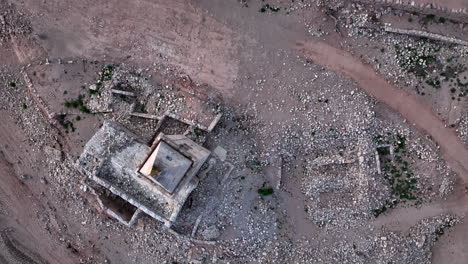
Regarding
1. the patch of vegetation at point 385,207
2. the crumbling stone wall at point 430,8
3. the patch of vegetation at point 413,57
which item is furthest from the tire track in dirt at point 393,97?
the patch of vegetation at point 385,207

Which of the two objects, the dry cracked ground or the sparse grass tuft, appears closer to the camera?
the dry cracked ground

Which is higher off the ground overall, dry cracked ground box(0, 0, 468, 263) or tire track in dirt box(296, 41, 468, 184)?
tire track in dirt box(296, 41, 468, 184)

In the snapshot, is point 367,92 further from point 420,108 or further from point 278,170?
point 278,170

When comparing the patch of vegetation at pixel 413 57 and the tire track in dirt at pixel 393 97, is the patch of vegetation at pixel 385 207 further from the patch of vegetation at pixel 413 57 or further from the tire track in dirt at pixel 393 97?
the patch of vegetation at pixel 413 57

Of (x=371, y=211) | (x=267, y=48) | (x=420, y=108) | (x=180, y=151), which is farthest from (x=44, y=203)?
(x=420, y=108)

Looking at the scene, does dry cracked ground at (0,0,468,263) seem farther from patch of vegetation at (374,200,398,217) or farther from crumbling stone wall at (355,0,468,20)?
crumbling stone wall at (355,0,468,20)

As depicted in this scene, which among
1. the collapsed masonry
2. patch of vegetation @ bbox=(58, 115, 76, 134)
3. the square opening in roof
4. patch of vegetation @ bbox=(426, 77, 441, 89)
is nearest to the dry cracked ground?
patch of vegetation @ bbox=(58, 115, 76, 134)
